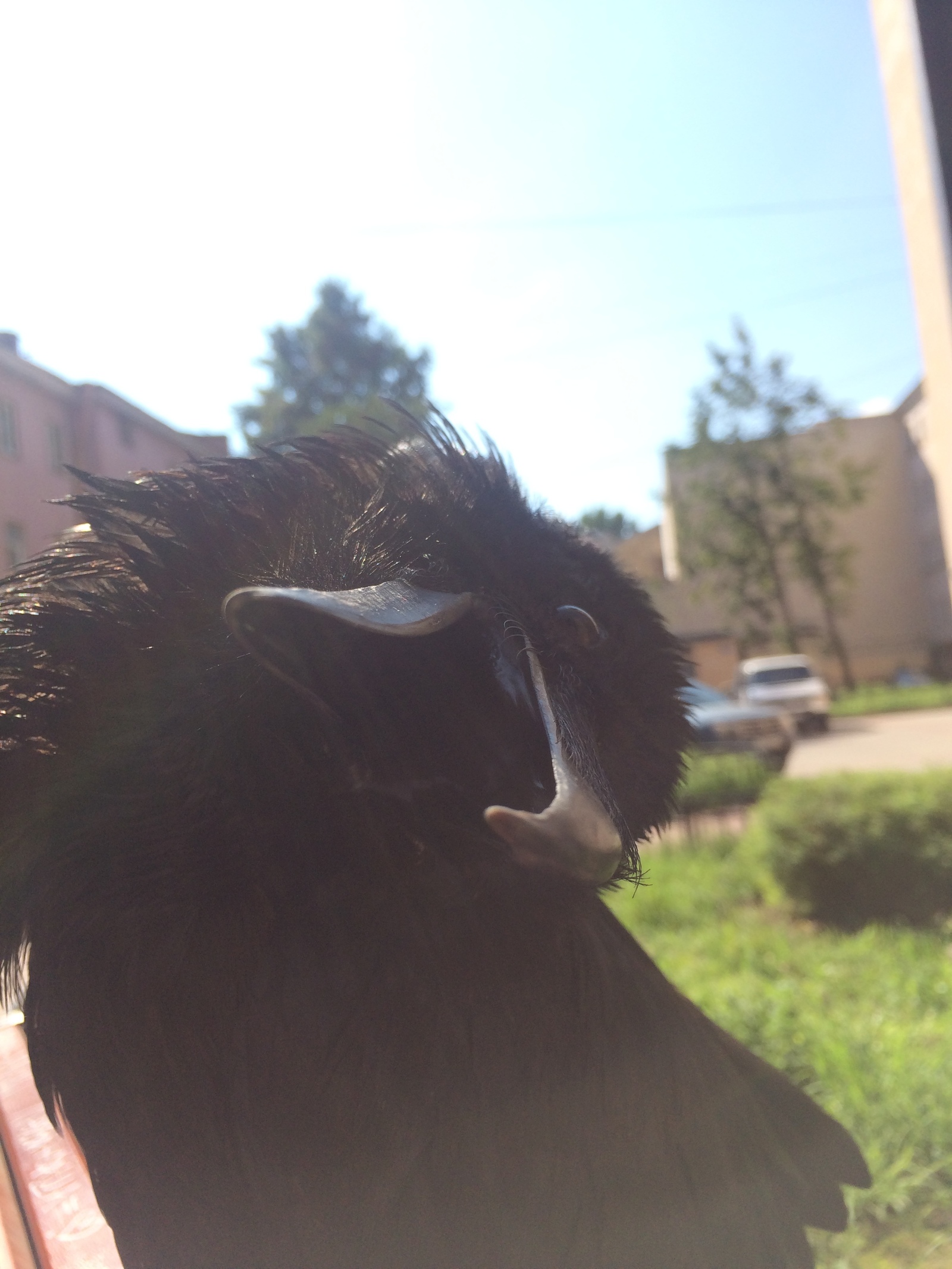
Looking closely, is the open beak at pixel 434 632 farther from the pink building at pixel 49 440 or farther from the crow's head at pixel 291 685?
the pink building at pixel 49 440

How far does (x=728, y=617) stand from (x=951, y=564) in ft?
54.3

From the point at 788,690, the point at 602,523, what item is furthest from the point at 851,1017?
the point at 788,690

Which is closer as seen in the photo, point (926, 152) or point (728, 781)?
point (926, 152)

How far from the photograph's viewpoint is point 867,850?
14.0 feet

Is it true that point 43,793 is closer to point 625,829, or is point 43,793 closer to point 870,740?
point 625,829

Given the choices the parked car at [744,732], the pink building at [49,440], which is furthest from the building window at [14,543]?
the parked car at [744,732]

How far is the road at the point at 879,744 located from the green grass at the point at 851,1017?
4.11 meters

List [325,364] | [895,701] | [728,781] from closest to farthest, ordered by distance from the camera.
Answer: [325,364] < [728,781] < [895,701]

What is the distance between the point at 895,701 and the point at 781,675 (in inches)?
86.4

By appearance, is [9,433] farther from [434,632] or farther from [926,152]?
[926,152]

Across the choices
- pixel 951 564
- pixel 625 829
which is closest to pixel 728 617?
pixel 951 564

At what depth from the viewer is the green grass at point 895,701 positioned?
17359 millimetres

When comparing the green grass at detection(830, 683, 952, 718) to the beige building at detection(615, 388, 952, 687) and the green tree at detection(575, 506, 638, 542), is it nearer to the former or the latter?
the beige building at detection(615, 388, 952, 687)

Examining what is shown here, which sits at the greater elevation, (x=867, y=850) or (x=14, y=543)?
(x=14, y=543)
